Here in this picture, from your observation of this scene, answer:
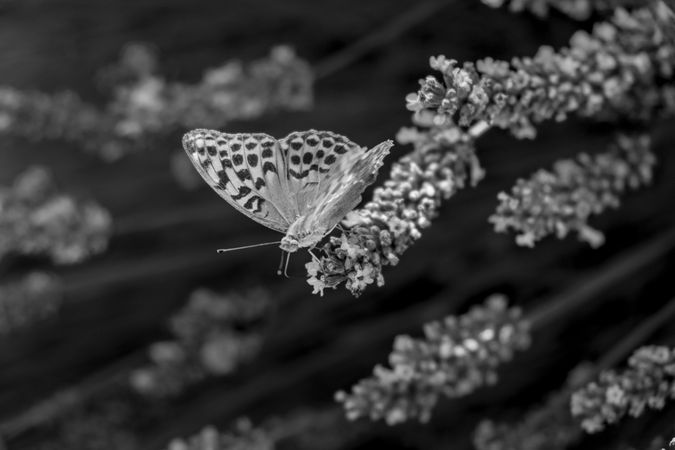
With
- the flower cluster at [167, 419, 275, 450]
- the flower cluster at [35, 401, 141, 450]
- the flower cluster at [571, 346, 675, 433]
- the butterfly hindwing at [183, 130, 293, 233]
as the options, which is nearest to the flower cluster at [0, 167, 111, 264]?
the flower cluster at [35, 401, 141, 450]

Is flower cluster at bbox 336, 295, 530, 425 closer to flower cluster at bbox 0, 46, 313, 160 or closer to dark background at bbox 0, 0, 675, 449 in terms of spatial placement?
dark background at bbox 0, 0, 675, 449

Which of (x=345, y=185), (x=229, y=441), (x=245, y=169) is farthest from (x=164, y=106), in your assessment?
(x=345, y=185)

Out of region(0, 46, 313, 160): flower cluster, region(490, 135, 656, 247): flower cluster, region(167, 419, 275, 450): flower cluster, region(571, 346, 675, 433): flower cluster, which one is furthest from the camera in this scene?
region(0, 46, 313, 160): flower cluster

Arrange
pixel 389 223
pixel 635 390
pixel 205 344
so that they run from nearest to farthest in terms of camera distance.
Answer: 1. pixel 389 223
2. pixel 635 390
3. pixel 205 344

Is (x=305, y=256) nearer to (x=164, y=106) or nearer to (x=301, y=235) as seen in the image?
(x=164, y=106)

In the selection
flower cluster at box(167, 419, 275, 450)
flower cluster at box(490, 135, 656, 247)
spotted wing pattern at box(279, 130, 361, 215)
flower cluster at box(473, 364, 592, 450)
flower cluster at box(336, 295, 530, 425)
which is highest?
spotted wing pattern at box(279, 130, 361, 215)

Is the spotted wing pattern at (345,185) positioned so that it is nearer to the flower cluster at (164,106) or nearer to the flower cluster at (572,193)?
the flower cluster at (572,193)
